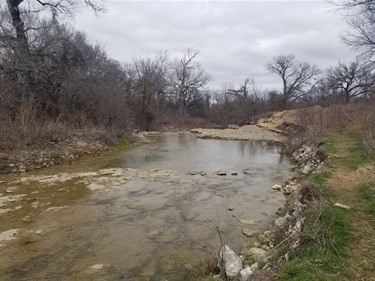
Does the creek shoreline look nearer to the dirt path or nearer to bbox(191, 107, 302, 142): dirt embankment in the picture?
the dirt path

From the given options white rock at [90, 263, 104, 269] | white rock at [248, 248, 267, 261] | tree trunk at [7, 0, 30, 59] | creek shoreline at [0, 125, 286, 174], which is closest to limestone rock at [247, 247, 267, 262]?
white rock at [248, 248, 267, 261]

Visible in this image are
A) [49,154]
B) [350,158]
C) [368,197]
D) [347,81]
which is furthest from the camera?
[347,81]

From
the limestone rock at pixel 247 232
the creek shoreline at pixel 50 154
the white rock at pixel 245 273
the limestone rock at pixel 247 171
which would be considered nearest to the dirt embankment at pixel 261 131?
the limestone rock at pixel 247 171

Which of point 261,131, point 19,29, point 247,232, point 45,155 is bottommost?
point 247,232

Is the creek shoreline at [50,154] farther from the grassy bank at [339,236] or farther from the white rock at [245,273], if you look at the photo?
the grassy bank at [339,236]

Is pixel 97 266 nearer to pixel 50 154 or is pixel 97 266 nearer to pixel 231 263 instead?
pixel 231 263

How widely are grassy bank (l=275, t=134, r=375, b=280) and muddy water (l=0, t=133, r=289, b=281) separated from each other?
1485 mm

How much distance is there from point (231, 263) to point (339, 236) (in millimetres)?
1423

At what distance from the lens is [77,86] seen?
18.0 m

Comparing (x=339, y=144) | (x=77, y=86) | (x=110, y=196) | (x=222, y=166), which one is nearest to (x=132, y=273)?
(x=110, y=196)

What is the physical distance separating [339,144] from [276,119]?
21.7 meters

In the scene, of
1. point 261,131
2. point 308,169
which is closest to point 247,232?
point 308,169

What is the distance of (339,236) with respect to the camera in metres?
3.73

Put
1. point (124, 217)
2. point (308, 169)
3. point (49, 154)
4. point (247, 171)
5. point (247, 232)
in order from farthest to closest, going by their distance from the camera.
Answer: point (49, 154) < point (247, 171) < point (308, 169) < point (124, 217) < point (247, 232)
